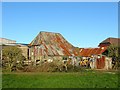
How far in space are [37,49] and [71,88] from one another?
30.1m

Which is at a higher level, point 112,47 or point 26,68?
point 112,47

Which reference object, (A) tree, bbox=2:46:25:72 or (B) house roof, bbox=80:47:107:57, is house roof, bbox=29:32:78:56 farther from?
(A) tree, bbox=2:46:25:72

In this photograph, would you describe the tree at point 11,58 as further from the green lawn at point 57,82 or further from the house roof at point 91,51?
the house roof at point 91,51

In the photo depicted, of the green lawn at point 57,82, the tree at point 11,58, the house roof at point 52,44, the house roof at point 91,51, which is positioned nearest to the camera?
the green lawn at point 57,82

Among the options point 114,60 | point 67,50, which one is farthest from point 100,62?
point 67,50

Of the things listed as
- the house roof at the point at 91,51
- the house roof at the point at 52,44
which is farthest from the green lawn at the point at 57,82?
the house roof at the point at 91,51

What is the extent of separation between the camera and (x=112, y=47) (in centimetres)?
4225

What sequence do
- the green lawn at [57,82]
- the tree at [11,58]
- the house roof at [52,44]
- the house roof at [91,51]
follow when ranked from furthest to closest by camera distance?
the house roof at [91,51], the house roof at [52,44], the tree at [11,58], the green lawn at [57,82]

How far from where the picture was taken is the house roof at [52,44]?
A: 43.1 meters

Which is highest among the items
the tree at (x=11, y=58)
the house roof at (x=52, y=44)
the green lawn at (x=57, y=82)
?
the house roof at (x=52, y=44)

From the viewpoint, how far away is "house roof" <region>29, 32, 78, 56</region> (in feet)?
141

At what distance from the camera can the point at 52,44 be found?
45219 mm

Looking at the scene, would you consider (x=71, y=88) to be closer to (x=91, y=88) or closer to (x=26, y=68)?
(x=91, y=88)

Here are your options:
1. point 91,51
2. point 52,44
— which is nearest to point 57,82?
point 52,44
